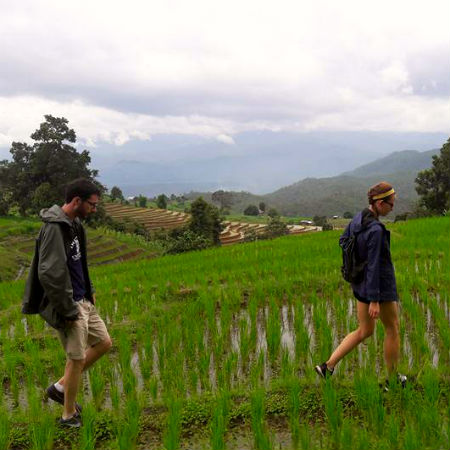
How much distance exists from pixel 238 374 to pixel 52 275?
2.27m

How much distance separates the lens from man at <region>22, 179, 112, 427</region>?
3.33 meters

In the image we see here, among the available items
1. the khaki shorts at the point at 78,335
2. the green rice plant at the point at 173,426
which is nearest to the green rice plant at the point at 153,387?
the green rice plant at the point at 173,426

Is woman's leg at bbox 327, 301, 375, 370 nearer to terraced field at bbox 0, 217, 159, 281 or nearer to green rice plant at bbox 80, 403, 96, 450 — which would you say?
green rice plant at bbox 80, 403, 96, 450

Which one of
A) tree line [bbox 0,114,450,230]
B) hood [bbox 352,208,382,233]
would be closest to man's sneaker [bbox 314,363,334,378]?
hood [bbox 352,208,382,233]

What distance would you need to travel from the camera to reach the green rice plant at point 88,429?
10.6 ft

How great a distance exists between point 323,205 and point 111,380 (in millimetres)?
142397

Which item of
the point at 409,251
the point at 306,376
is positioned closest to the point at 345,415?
the point at 306,376

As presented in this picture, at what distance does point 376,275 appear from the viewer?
377 cm

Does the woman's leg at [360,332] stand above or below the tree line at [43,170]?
below

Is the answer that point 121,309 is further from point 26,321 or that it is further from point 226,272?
point 226,272

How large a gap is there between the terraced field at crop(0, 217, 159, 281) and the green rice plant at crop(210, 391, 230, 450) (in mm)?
19118

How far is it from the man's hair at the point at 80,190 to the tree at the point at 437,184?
99.7ft

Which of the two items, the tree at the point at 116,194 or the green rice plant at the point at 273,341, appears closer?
the green rice plant at the point at 273,341

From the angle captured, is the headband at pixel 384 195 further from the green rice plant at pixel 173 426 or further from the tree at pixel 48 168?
the tree at pixel 48 168
